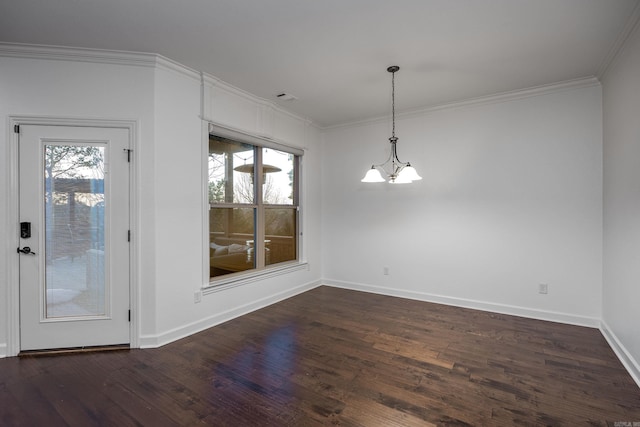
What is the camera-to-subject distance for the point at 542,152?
3844mm

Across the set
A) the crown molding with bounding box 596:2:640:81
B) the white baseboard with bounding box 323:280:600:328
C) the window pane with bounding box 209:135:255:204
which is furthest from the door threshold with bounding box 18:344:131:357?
the crown molding with bounding box 596:2:640:81

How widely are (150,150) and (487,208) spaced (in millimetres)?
4189

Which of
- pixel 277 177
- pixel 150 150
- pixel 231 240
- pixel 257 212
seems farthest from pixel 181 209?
pixel 277 177

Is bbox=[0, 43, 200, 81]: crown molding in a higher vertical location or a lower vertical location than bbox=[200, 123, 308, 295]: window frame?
higher

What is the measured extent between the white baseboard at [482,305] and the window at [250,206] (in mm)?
1314

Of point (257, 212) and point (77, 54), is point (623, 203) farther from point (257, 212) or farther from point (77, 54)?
point (77, 54)

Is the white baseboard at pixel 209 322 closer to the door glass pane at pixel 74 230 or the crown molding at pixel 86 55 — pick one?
the door glass pane at pixel 74 230

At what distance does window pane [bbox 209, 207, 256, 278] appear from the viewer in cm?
388

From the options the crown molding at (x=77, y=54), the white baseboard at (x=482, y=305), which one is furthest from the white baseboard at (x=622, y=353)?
the crown molding at (x=77, y=54)

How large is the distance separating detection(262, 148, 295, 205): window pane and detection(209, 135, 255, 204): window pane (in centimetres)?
27

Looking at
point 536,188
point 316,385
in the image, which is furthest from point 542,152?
point 316,385

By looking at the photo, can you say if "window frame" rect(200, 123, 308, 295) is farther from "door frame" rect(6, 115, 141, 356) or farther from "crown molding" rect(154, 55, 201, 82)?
"door frame" rect(6, 115, 141, 356)

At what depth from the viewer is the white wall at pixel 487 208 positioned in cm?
366

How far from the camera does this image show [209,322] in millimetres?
3635
